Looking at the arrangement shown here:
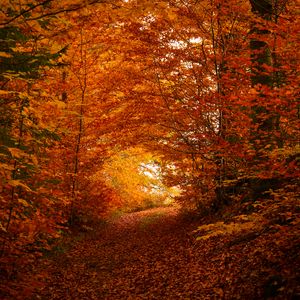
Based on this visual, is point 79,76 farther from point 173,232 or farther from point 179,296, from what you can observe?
point 179,296

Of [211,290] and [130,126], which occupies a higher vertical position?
[130,126]

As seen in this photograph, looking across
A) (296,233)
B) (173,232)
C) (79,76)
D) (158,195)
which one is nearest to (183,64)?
(79,76)

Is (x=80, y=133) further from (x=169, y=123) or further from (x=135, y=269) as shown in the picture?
(x=135, y=269)

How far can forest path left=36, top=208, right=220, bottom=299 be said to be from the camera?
696 centimetres

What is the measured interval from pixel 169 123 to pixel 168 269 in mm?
4823

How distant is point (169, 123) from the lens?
1092 cm

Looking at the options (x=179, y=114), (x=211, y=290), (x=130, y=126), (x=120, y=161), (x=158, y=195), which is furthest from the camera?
(x=158, y=195)

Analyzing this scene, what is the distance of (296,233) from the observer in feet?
17.9

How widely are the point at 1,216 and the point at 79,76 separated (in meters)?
7.72

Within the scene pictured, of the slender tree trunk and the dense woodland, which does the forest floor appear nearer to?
the dense woodland

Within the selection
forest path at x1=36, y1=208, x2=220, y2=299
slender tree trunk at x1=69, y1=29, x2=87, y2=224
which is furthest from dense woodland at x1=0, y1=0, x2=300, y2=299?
forest path at x1=36, y1=208, x2=220, y2=299

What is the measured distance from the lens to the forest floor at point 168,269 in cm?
548

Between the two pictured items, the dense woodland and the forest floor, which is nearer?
the forest floor

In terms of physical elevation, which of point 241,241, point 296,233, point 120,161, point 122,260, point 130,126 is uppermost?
point 130,126
